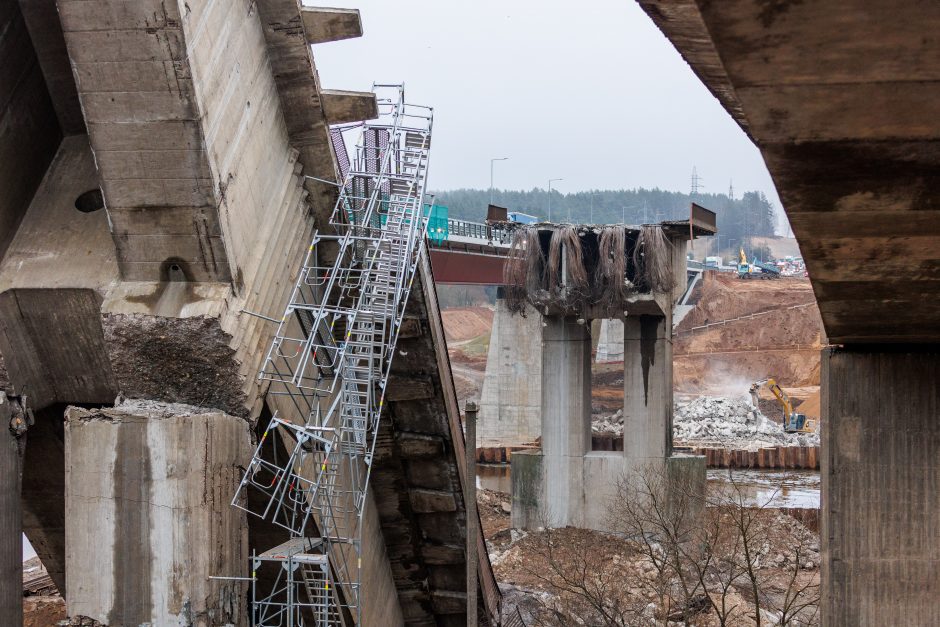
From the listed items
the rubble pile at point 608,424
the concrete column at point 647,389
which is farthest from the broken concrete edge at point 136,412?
the rubble pile at point 608,424

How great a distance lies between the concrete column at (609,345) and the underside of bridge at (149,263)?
68076mm

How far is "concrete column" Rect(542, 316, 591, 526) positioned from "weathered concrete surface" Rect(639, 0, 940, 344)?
21.0m

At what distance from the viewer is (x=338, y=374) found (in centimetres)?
1252

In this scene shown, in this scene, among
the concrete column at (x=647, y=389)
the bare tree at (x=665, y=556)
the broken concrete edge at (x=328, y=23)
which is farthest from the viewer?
the concrete column at (x=647, y=389)

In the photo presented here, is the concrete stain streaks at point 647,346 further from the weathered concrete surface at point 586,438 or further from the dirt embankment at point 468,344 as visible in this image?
the dirt embankment at point 468,344

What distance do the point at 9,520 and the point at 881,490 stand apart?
27.2ft

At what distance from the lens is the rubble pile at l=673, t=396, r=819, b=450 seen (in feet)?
161

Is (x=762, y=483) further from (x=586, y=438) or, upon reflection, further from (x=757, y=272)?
(x=757, y=272)

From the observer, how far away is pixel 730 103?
18.7ft

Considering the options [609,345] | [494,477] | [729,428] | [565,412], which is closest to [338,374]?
[565,412]

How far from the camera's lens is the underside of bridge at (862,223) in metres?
2.76

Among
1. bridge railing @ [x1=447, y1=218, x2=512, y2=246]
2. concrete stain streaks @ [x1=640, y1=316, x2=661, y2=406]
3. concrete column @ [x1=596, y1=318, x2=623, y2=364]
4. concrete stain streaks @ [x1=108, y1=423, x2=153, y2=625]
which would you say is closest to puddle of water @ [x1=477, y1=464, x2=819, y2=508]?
concrete stain streaks @ [x1=640, y1=316, x2=661, y2=406]

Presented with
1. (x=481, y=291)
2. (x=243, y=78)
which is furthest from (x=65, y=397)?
(x=481, y=291)

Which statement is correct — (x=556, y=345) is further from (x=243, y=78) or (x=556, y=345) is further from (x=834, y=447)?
(x=834, y=447)
